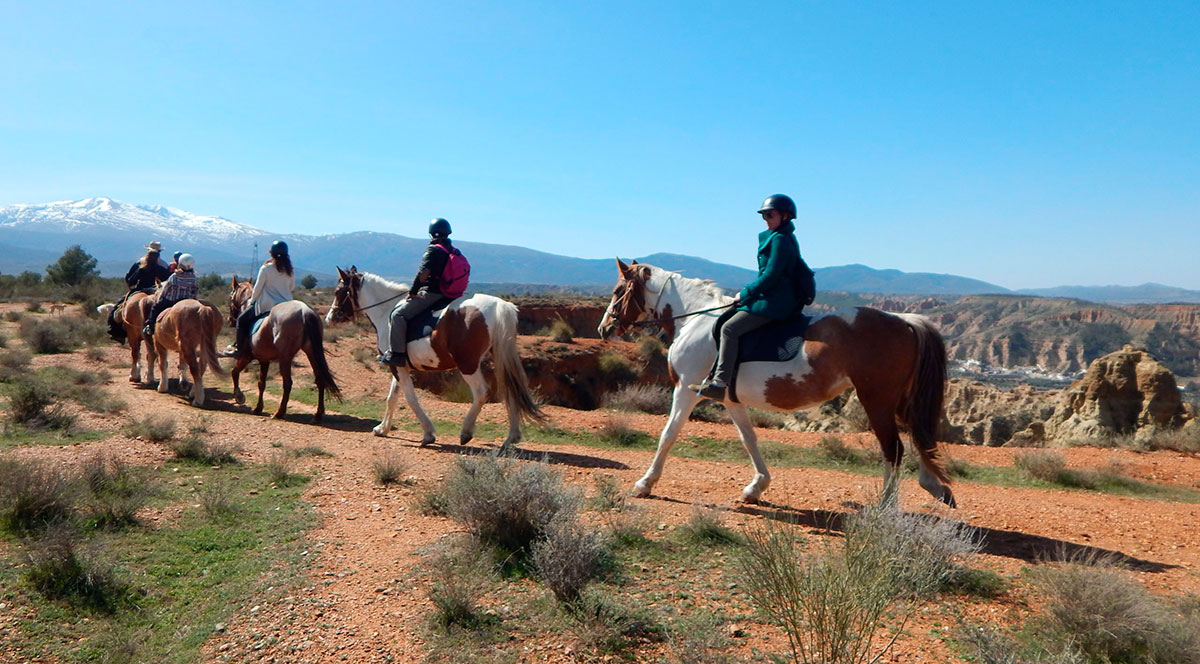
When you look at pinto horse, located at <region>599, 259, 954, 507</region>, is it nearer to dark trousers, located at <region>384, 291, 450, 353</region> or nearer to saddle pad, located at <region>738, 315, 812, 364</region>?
saddle pad, located at <region>738, 315, 812, 364</region>

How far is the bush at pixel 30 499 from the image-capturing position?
18.2 feet

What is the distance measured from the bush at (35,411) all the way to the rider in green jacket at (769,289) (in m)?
8.92

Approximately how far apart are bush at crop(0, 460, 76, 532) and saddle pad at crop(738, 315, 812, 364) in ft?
20.0

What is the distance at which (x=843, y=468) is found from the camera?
35.9 feet

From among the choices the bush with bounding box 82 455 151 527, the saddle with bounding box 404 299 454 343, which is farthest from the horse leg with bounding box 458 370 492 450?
the bush with bounding box 82 455 151 527

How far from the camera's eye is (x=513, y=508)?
5.50 metres

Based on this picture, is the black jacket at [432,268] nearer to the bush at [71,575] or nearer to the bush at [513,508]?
the bush at [513,508]

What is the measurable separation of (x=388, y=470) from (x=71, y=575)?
3184mm

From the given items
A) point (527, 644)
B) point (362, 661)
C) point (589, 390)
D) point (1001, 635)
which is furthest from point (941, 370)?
point (589, 390)

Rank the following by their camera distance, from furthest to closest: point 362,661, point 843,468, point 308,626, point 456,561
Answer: point 843,468 → point 456,561 → point 308,626 → point 362,661

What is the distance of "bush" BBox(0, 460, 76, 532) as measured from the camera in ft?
18.2

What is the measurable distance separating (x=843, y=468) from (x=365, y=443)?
24.4 feet

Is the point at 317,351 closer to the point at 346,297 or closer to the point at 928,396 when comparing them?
the point at 346,297

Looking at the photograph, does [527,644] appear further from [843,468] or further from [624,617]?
[843,468]
